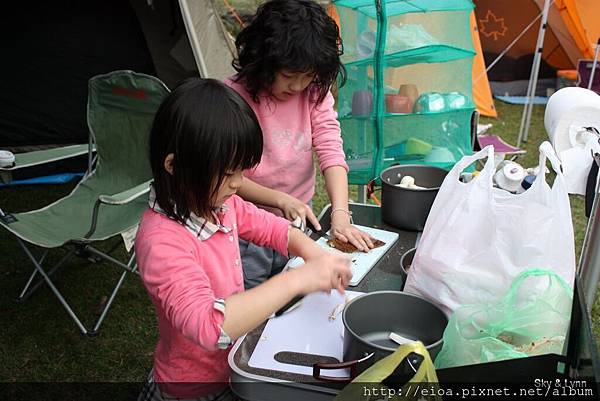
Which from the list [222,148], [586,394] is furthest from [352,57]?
[586,394]

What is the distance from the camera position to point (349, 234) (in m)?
1.44

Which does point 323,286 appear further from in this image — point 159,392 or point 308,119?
point 308,119

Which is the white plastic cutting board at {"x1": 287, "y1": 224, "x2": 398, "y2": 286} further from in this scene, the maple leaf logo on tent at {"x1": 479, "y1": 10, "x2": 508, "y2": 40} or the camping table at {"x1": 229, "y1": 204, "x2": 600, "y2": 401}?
the maple leaf logo on tent at {"x1": 479, "y1": 10, "x2": 508, "y2": 40}

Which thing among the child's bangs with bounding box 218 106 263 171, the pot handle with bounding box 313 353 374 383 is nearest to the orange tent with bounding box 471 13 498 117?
the child's bangs with bounding box 218 106 263 171

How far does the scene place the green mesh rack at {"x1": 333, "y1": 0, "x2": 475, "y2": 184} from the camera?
227 cm

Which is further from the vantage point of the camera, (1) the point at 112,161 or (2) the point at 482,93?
(2) the point at 482,93

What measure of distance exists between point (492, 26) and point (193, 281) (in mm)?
5867

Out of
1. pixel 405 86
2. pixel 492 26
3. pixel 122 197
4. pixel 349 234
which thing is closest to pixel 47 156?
pixel 122 197

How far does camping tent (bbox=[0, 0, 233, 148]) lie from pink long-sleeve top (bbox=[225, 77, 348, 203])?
6.68ft

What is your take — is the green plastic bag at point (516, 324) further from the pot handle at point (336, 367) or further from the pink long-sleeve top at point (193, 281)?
the pink long-sleeve top at point (193, 281)

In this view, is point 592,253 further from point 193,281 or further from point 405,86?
point 405,86

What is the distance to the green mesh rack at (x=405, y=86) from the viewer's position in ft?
7.44

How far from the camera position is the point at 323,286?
0.98m

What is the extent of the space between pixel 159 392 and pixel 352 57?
1.61 meters
